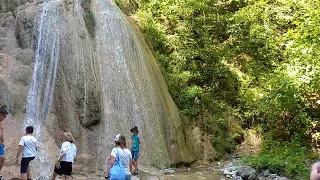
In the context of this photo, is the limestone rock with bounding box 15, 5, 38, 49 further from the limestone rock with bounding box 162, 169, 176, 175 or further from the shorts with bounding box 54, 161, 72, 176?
the limestone rock with bounding box 162, 169, 176, 175

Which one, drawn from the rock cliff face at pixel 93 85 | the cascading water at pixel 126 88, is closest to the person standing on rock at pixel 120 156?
the rock cliff face at pixel 93 85

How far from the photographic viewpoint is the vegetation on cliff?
16641mm

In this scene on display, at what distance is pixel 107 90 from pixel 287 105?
26.6 feet

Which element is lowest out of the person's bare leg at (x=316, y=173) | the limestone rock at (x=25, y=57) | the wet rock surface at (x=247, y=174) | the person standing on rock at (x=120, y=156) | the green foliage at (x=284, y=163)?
the wet rock surface at (x=247, y=174)

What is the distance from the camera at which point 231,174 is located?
42.9ft

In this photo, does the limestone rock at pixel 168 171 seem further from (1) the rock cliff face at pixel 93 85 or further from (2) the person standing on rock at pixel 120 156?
(2) the person standing on rock at pixel 120 156

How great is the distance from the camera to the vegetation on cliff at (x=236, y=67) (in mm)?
16641

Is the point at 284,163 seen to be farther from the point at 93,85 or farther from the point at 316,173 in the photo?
the point at 316,173

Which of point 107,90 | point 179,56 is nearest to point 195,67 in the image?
point 179,56

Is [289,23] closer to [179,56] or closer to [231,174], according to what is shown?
[179,56]

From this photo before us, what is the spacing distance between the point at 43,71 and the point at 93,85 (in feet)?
5.81

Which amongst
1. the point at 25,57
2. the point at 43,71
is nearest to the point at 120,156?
the point at 43,71

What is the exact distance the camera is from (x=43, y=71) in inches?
496

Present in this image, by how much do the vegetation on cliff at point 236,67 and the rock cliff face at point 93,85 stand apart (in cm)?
241
